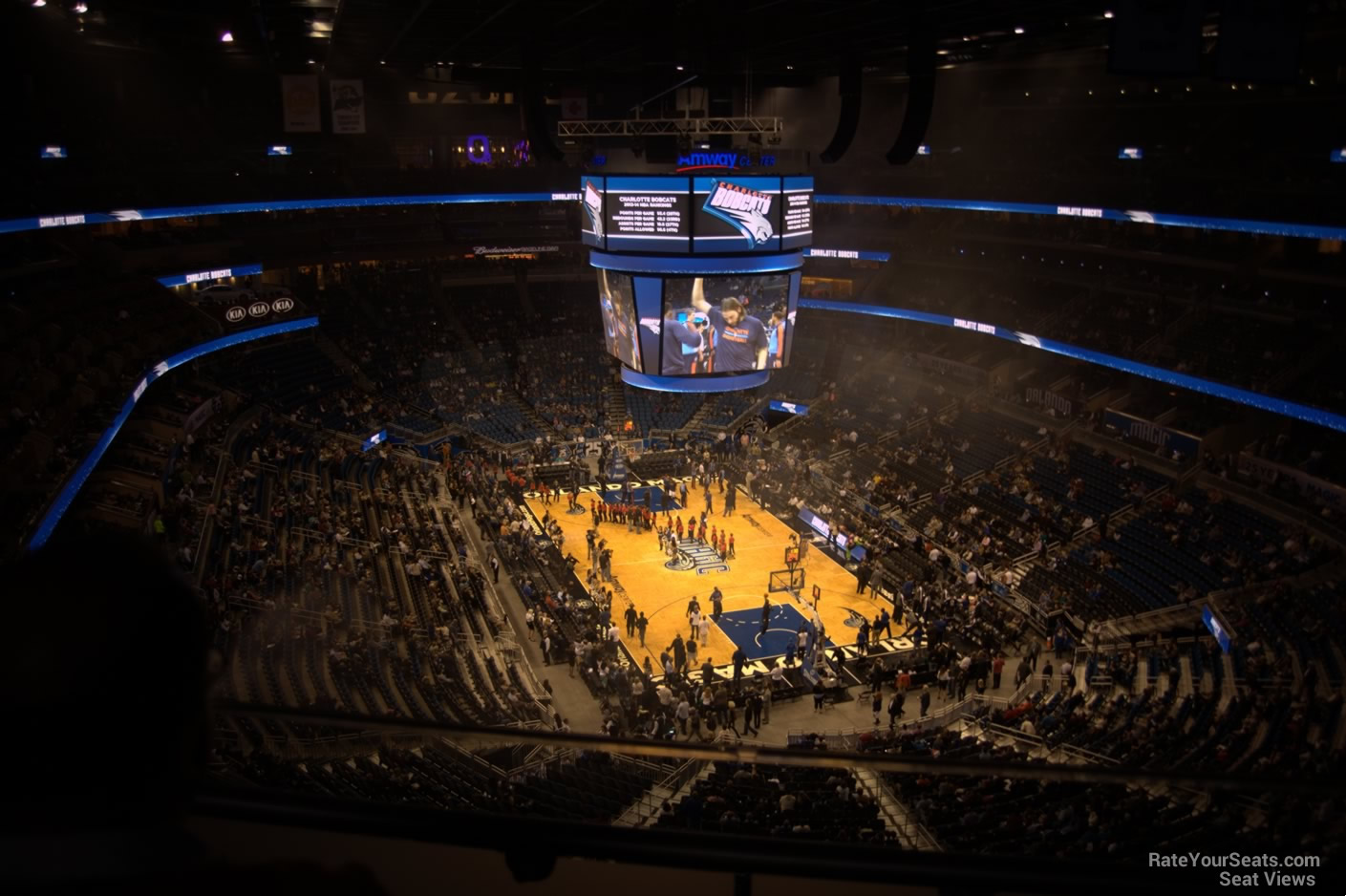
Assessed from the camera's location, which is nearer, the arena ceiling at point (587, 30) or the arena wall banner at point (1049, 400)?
the arena ceiling at point (587, 30)

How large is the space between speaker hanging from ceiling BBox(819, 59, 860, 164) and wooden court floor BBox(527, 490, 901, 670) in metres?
10.7

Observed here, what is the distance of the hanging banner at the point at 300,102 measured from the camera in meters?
Result: 28.2

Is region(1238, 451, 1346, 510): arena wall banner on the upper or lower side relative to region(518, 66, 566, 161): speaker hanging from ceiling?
lower

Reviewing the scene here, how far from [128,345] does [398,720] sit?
2488cm

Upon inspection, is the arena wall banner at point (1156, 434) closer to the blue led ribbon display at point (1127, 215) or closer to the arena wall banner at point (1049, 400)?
the arena wall banner at point (1049, 400)

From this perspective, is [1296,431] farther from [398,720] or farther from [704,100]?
[398,720]

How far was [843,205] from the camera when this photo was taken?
43594mm

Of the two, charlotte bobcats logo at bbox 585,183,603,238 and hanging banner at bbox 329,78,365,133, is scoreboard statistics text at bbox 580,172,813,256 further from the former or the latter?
hanging banner at bbox 329,78,365,133

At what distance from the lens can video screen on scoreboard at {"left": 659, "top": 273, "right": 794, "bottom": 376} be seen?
23922 mm

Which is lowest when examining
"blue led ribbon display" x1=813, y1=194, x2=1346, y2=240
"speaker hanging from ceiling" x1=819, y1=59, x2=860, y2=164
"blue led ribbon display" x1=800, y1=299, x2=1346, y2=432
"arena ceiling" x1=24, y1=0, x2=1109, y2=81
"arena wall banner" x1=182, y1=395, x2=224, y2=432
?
"arena wall banner" x1=182, y1=395, x2=224, y2=432

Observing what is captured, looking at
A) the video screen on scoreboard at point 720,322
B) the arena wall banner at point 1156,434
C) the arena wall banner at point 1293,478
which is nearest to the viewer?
the arena wall banner at point 1293,478

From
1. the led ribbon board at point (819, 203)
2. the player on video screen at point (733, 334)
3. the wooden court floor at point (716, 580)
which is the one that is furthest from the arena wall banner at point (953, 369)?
the player on video screen at point (733, 334)

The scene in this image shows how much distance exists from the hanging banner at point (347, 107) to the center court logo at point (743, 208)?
12.6 m

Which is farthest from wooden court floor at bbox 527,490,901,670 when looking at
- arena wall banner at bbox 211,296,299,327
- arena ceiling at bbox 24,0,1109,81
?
arena ceiling at bbox 24,0,1109,81
